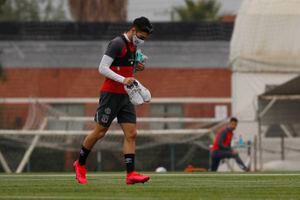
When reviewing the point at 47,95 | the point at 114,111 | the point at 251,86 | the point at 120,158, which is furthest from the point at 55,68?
the point at 114,111

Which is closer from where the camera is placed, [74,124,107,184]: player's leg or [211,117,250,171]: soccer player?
[74,124,107,184]: player's leg

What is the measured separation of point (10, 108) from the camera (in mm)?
47438

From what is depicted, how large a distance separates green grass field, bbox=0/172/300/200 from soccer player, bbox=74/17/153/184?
426 millimetres

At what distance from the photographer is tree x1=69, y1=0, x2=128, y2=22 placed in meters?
57.9

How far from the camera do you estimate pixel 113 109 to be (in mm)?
14961

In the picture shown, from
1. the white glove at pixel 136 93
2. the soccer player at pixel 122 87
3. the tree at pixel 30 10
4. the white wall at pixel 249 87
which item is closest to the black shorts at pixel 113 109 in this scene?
the soccer player at pixel 122 87

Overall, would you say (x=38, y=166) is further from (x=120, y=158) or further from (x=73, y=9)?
(x=73, y=9)

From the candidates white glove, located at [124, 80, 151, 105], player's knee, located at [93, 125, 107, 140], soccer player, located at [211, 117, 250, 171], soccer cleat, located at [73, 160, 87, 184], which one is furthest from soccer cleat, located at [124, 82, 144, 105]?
soccer player, located at [211, 117, 250, 171]

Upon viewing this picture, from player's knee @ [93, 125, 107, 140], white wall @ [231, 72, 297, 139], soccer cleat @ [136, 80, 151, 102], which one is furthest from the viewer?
white wall @ [231, 72, 297, 139]

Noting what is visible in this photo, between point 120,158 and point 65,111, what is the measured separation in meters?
7.48

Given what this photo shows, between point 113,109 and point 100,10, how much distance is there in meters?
43.7

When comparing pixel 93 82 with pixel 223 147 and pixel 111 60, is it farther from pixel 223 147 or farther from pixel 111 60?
pixel 111 60

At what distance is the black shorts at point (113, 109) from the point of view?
15.0 m

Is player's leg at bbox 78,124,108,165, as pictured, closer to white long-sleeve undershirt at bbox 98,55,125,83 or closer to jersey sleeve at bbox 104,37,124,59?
white long-sleeve undershirt at bbox 98,55,125,83
